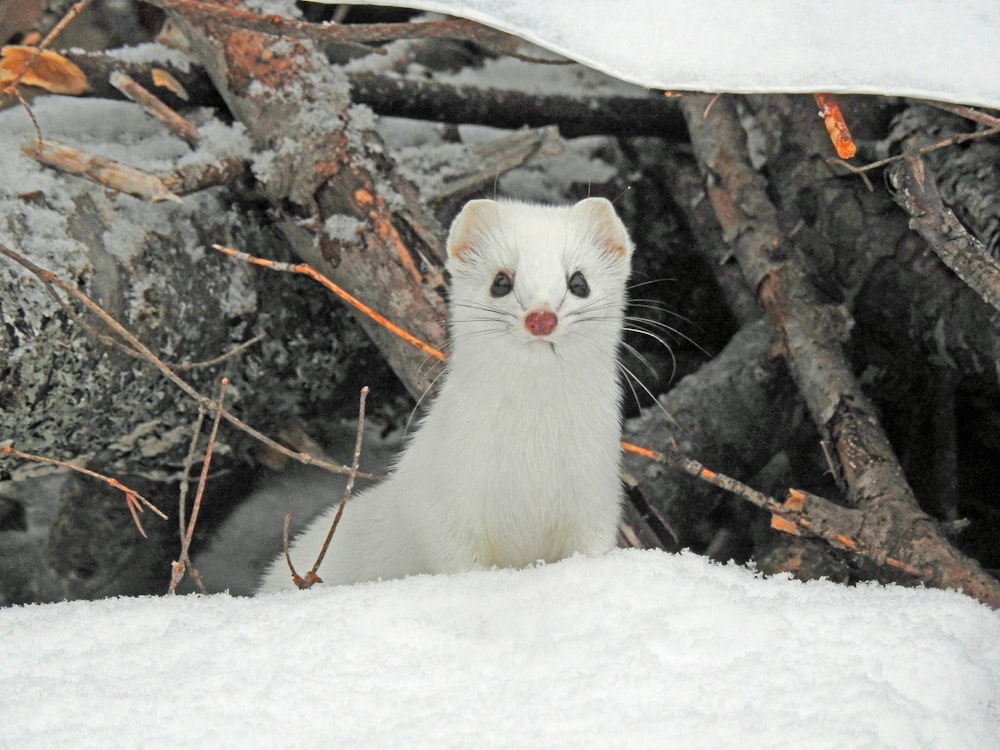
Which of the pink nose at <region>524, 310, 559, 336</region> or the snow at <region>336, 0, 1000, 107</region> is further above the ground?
the snow at <region>336, 0, 1000, 107</region>

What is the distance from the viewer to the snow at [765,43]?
2020 mm

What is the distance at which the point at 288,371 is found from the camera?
336cm

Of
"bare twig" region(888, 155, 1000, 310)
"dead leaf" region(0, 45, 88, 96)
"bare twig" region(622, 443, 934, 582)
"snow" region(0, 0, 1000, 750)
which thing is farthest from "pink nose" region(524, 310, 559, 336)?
"dead leaf" region(0, 45, 88, 96)

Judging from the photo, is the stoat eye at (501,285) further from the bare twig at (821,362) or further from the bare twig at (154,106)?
the bare twig at (154,106)

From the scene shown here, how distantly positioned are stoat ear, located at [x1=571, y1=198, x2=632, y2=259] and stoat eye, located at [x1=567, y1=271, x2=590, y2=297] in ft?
0.48

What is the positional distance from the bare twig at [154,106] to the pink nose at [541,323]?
1463 mm

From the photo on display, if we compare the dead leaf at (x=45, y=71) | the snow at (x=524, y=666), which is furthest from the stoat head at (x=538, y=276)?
the dead leaf at (x=45, y=71)

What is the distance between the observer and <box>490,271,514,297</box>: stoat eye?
7.47ft

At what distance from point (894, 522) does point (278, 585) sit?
5.42 feet

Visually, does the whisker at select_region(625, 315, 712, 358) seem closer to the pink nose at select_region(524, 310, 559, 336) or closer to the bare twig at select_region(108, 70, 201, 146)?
the pink nose at select_region(524, 310, 559, 336)

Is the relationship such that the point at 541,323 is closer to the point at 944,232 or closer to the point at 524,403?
the point at 524,403

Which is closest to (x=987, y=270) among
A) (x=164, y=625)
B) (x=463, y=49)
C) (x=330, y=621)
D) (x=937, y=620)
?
(x=937, y=620)

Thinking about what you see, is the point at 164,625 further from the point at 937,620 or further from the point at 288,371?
the point at 288,371

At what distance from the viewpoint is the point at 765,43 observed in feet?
6.88
